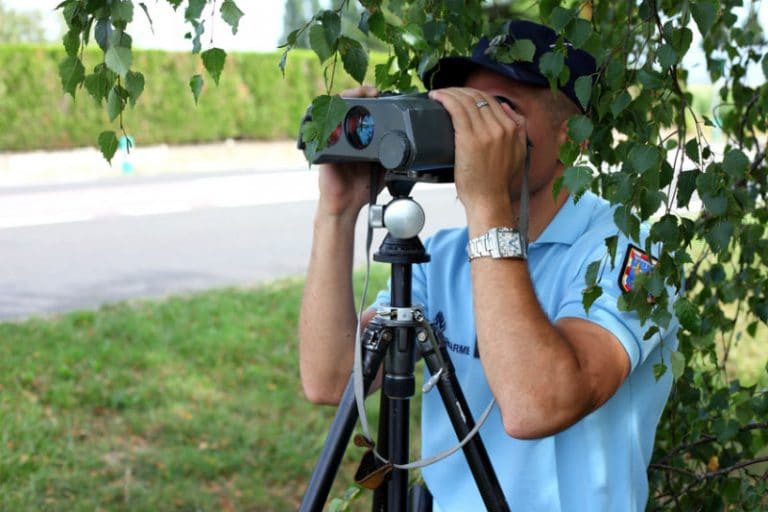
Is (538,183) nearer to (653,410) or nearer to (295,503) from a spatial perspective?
(653,410)

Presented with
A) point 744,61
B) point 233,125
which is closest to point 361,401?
point 744,61

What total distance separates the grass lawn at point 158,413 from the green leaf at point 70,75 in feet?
7.81

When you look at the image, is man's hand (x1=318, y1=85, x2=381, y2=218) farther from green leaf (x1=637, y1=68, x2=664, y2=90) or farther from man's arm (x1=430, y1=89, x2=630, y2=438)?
green leaf (x1=637, y1=68, x2=664, y2=90)

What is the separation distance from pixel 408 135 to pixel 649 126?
362mm

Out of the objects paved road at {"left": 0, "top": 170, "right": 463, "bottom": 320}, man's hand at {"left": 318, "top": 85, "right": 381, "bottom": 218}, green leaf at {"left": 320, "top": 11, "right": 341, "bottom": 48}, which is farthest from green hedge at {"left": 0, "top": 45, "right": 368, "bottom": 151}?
green leaf at {"left": 320, "top": 11, "right": 341, "bottom": 48}

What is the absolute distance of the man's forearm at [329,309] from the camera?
189 centimetres

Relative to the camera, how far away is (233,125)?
54.4 feet

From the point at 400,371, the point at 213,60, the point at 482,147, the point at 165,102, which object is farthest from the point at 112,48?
the point at 165,102

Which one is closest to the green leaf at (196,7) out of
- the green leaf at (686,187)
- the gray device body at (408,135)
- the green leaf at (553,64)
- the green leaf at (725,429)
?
the gray device body at (408,135)

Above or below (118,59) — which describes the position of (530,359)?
below

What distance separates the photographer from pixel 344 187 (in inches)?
74.4

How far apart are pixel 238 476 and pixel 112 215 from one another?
576 centimetres

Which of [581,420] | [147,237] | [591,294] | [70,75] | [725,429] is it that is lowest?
[147,237]

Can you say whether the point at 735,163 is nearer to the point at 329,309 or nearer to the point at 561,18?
the point at 561,18
